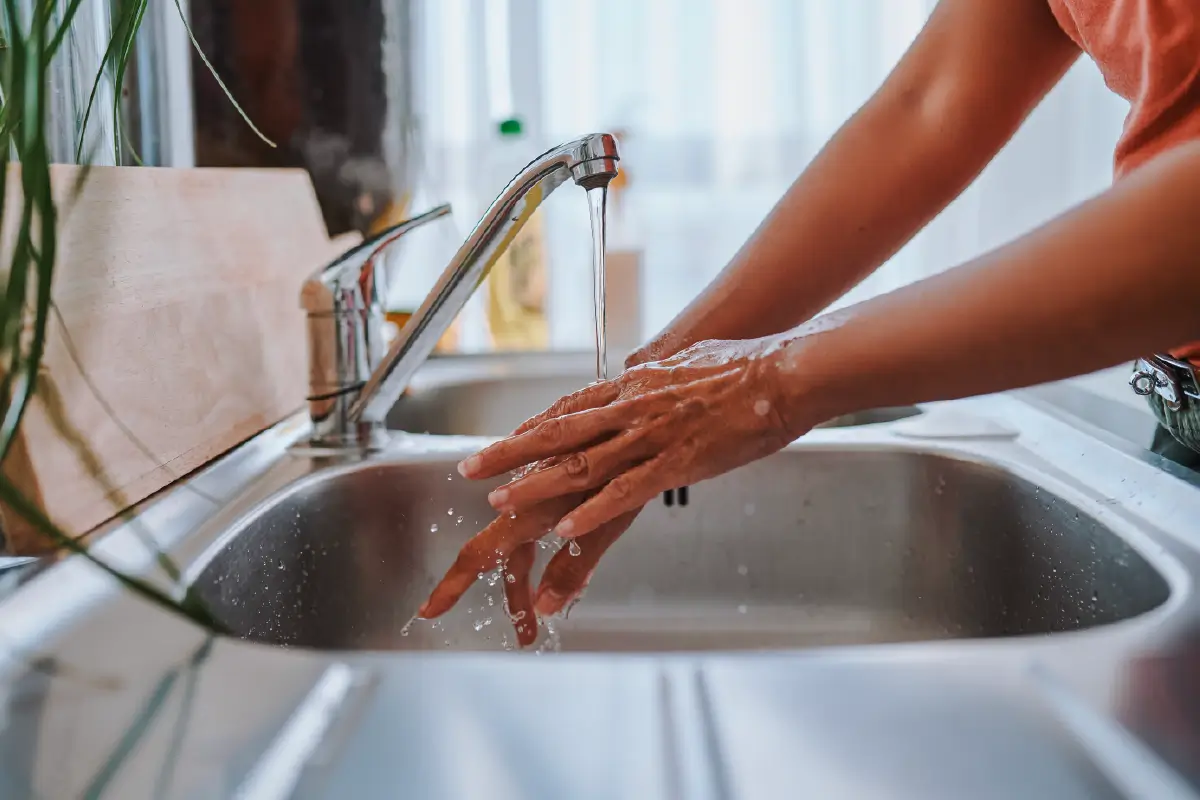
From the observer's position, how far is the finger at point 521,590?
560 mm

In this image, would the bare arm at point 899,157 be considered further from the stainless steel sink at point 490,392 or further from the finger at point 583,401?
the stainless steel sink at point 490,392

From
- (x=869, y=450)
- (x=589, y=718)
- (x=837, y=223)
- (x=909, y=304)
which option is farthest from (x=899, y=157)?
(x=589, y=718)

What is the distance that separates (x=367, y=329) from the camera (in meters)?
0.79

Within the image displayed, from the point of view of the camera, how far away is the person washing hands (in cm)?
37

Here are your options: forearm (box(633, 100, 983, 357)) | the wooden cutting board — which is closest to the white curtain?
the wooden cutting board

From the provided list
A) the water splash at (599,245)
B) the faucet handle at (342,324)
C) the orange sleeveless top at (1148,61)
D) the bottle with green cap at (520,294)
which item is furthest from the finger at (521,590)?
the bottle with green cap at (520,294)

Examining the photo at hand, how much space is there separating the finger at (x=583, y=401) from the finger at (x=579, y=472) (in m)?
0.05

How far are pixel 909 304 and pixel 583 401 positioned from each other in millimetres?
195

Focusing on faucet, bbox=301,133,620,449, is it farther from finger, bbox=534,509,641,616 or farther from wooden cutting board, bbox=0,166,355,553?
finger, bbox=534,509,641,616

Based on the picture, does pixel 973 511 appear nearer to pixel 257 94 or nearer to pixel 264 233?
pixel 264 233

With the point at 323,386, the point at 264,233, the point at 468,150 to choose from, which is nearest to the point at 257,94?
the point at 264,233

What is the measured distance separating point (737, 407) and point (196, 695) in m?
0.25

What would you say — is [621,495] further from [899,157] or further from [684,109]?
[684,109]

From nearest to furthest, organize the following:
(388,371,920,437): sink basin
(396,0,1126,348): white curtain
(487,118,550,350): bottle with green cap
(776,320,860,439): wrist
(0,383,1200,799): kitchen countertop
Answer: (0,383,1200,799): kitchen countertop
(776,320,860,439): wrist
(388,371,920,437): sink basin
(487,118,550,350): bottle with green cap
(396,0,1126,348): white curtain
